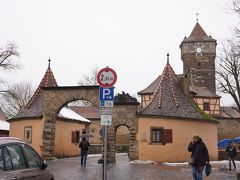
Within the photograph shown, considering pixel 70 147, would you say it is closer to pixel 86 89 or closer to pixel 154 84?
pixel 86 89

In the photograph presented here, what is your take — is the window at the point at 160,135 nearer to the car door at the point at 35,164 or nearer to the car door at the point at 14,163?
the car door at the point at 35,164

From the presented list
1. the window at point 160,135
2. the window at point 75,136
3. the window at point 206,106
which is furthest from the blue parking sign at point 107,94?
the window at point 206,106

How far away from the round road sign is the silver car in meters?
2.61

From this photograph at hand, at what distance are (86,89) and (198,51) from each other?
4203 centimetres

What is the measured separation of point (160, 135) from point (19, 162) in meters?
18.6

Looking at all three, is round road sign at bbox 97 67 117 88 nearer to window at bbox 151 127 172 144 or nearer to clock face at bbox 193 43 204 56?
window at bbox 151 127 172 144

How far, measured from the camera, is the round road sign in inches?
373

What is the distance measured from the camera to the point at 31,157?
7570 millimetres

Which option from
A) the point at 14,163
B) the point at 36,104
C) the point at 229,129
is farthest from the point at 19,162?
the point at 229,129

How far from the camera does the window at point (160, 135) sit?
25.0 meters

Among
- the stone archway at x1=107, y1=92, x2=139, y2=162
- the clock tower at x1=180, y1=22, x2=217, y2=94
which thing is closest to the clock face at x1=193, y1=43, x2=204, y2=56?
the clock tower at x1=180, y1=22, x2=217, y2=94

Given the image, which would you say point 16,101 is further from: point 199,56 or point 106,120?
point 106,120

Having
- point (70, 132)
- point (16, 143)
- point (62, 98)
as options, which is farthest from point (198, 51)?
point (16, 143)

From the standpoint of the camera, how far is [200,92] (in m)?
55.3
